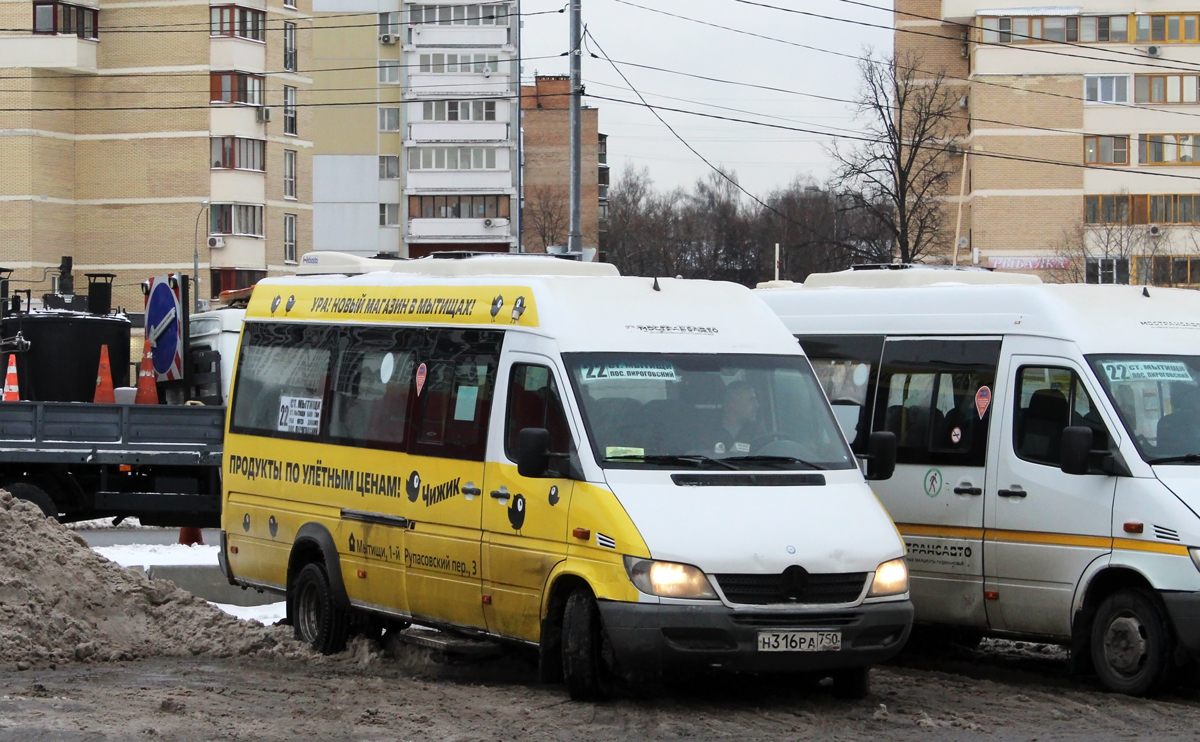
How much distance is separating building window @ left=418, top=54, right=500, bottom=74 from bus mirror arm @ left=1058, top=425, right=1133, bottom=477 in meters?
83.0

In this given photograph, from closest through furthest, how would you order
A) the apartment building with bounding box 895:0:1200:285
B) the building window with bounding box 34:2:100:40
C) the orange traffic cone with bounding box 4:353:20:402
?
the orange traffic cone with bounding box 4:353:20:402
the building window with bounding box 34:2:100:40
the apartment building with bounding box 895:0:1200:285

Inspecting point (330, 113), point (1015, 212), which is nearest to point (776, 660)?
point (1015, 212)

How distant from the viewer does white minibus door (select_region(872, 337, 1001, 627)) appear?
11.2 metres

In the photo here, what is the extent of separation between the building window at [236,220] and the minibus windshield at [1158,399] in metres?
64.4

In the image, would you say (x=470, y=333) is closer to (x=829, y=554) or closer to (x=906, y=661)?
(x=829, y=554)

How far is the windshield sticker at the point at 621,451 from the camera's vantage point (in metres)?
9.33

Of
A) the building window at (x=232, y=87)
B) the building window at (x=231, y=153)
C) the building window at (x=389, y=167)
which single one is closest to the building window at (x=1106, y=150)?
the building window at (x=389, y=167)

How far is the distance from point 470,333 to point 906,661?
4.00 metres

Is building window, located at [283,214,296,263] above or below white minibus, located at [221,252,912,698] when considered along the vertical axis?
above

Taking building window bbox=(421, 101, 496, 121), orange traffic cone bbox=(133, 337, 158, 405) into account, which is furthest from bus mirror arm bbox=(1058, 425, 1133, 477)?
building window bbox=(421, 101, 496, 121)

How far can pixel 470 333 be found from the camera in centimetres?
1066

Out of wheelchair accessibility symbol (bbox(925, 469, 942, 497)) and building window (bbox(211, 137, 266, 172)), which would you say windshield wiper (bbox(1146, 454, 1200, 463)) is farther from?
building window (bbox(211, 137, 266, 172))

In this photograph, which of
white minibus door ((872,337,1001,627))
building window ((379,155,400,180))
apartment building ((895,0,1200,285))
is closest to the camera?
white minibus door ((872,337,1001,627))

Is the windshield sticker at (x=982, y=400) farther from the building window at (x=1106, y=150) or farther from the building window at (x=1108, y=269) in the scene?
the building window at (x=1106, y=150)
